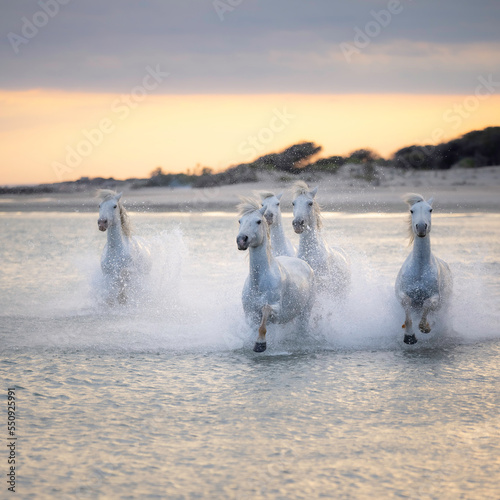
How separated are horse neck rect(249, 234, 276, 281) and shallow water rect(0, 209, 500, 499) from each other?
751mm

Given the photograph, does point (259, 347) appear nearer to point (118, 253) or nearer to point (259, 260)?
point (259, 260)

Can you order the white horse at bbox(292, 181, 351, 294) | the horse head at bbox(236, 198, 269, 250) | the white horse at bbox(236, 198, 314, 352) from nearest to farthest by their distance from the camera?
the horse head at bbox(236, 198, 269, 250), the white horse at bbox(236, 198, 314, 352), the white horse at bbox(292, 181, 351, 294)

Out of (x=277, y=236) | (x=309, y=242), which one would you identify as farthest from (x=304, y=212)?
(x=277, y=236)

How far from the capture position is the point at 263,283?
7.71 metres

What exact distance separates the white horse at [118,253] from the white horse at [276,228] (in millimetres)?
2374

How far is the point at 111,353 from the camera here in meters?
7.79

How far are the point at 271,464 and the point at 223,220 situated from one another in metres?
24.1

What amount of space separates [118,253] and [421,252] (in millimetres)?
4521

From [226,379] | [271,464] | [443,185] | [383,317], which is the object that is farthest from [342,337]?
[443,185]

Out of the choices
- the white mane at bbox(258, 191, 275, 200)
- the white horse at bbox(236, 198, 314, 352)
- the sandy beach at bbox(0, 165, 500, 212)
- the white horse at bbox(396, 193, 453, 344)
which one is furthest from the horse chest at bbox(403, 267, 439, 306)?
the sandy beach at bbox(0, 165, 500, 212)

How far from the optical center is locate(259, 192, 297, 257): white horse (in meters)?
9.03

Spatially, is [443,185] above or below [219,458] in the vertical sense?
above

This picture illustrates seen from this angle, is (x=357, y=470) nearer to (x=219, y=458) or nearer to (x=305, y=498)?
(x=305, y=498)

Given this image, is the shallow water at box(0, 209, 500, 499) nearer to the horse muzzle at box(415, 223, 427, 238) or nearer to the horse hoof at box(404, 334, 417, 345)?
the horse hoof at box(404, 334, 417, 345)
